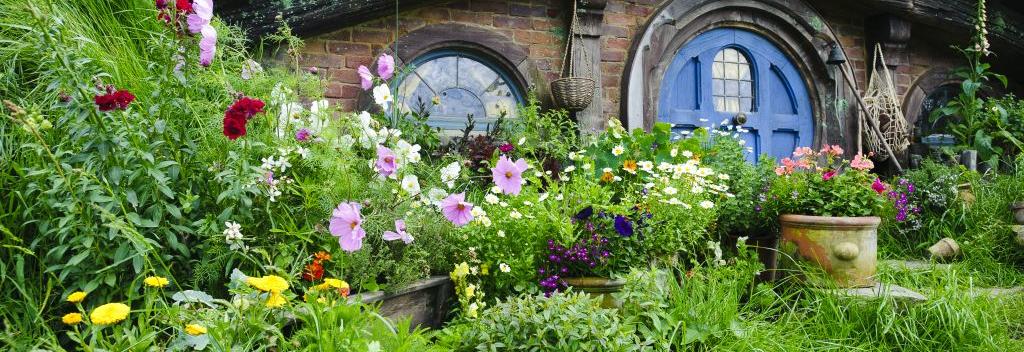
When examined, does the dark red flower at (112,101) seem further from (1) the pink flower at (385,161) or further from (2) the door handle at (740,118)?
(2) the door handle at (740,118)

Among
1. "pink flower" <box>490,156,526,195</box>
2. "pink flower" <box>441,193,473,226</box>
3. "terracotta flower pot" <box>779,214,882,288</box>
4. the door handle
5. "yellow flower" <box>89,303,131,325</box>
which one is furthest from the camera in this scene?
the door handle

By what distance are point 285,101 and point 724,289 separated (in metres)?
1.97

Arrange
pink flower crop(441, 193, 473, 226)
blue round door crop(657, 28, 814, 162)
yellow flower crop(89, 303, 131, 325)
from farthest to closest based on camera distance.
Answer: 1. blue round door crop(657, 28, 814, 162)
2. pink flower crop(441, 193, 473, 226)
3. yellow flower crop(89, 303, 131, 325)

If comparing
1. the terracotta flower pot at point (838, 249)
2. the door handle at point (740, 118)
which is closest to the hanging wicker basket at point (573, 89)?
the door handle at point (740, 118)

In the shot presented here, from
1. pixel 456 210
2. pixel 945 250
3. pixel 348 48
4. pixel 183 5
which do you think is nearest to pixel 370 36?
pixel 348 48

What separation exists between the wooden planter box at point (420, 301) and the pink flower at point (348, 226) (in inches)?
10.1

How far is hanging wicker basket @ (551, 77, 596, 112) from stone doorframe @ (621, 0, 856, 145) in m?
0.44

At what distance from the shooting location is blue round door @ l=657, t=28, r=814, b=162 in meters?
5.65

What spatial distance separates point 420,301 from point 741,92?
4092mm

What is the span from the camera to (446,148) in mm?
4586

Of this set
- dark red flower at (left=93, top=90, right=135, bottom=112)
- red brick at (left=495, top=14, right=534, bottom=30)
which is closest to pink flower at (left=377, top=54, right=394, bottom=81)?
dark red flower at (left=93, top=90, right=135, bottom=112)

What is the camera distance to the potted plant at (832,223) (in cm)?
348

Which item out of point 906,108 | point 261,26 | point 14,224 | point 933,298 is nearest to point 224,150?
point 14,224

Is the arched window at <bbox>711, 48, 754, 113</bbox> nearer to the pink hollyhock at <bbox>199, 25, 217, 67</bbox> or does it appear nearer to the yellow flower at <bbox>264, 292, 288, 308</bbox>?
the pink hollyhock at <bbox>199, 25, 217, 67</bbox>
